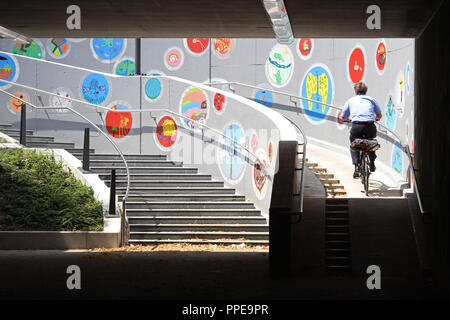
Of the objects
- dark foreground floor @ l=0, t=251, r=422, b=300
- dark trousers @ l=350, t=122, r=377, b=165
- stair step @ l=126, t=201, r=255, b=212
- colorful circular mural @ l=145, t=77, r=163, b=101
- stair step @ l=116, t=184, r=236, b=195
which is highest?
colorful circular mural @ l=145, t=77, r=163, b=101

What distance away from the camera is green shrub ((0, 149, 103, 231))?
1239cm

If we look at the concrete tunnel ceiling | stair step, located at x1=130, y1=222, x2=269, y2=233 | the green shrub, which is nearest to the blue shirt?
the concrete tunnel ceiling

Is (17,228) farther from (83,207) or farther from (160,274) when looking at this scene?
(160,274)

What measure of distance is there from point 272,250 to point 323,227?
5.43 ft

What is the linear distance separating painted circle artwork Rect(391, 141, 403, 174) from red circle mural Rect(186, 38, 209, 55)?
8761 mm

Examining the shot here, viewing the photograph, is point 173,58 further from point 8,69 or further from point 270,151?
point 270,151

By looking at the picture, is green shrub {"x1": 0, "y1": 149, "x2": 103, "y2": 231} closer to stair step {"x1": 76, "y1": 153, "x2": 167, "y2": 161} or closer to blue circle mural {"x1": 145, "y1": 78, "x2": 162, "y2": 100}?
stair step {"x1": 76, "y1": 153, "x2": 167, "y2": 161}

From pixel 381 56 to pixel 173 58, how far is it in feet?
26.0

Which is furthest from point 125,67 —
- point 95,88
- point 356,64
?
point 356,64

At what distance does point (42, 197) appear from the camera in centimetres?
1320

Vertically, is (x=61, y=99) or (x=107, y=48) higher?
(x=107, y=48)
